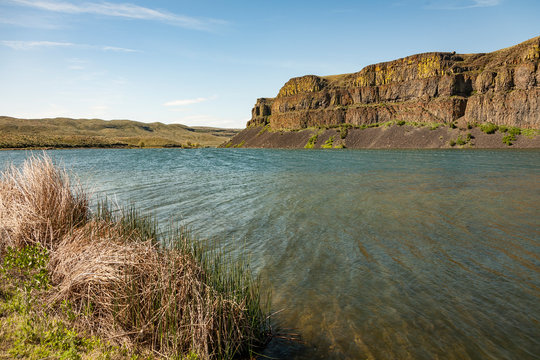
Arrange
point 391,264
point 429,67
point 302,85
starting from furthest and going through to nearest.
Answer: point 302,85, point 429,67, point 391,264

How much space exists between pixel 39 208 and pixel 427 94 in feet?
364

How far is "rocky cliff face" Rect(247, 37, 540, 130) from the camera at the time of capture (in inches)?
2921

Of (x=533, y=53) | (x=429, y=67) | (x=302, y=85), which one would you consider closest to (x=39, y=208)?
(x=533, y=53)

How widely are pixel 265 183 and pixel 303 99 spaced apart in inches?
5010

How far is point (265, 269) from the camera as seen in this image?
25.6 ft

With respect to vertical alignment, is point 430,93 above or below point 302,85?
below

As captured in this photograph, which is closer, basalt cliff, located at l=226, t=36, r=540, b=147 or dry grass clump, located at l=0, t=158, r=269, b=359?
dry grass clump, located at l=0, t=158, r=269, b=359

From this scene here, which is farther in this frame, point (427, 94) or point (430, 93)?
point (427, 94)

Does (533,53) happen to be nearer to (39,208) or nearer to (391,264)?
(391,264)

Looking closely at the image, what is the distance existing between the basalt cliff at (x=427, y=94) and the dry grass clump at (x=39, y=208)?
8847 centimetres

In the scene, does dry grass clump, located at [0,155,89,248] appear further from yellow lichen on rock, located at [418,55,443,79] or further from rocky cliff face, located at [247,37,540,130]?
yellow lichen on rock, located at [418,55,443,79]

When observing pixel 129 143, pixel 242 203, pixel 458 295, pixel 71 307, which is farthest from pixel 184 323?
pixel 129 143

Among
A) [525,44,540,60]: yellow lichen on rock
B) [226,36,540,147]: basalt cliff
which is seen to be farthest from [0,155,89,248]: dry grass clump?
[525,44,540,60]: yellow lichen on rock

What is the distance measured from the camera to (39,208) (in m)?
6.93
